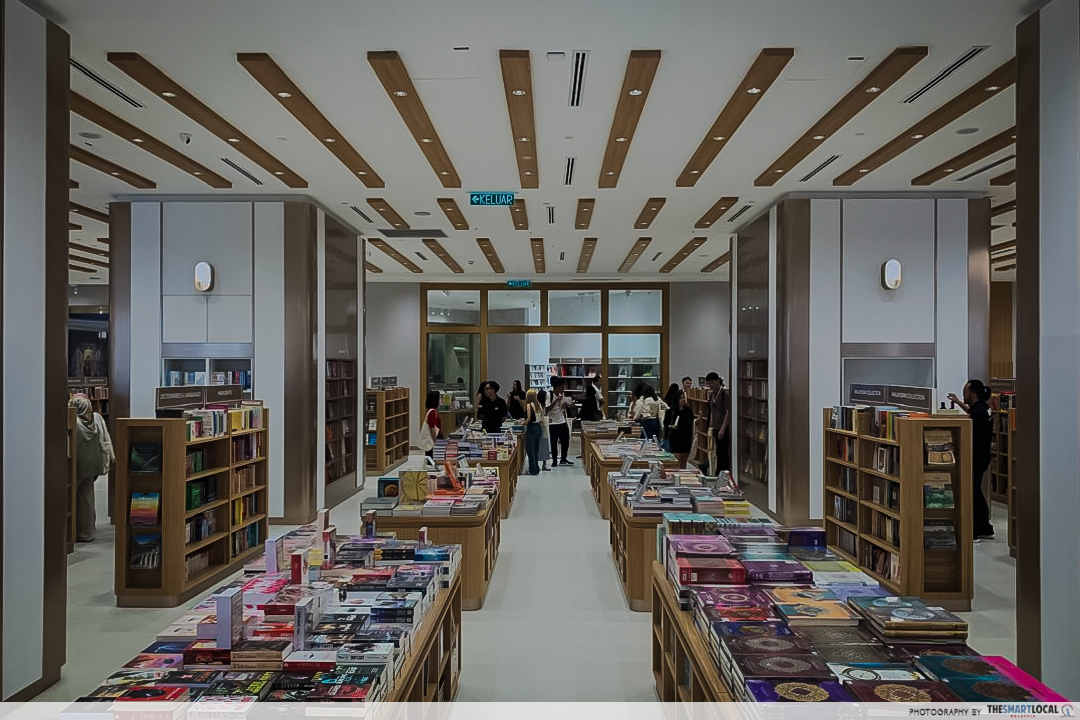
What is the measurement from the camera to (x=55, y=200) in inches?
174

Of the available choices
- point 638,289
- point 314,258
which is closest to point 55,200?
point 314,258

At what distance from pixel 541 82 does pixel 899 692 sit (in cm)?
469

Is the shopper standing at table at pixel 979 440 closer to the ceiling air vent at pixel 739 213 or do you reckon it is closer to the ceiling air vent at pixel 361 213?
the ceiling air vent at pixel 739 213

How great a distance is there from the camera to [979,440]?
298 inches

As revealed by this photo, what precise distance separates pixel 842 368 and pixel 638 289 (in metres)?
9.43

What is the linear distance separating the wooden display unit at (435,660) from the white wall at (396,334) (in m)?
14.2

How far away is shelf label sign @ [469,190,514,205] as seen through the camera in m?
9.02

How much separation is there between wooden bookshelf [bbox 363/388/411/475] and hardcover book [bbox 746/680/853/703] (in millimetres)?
10947

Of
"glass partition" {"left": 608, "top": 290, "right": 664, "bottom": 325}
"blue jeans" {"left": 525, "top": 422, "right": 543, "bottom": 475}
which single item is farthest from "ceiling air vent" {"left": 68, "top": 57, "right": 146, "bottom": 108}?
"glass partition" {"left": 608, "top": 290, "right": 664, "bottom": 325}

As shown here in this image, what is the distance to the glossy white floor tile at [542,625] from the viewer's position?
422 cm

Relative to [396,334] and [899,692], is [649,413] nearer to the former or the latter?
[396,334]

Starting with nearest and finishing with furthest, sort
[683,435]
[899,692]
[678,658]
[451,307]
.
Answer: [899,692] < [678,658] < [683,435] < [451,307]

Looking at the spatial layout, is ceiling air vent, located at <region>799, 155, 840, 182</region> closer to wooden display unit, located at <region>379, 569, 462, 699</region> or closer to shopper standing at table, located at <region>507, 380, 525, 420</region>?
wooden display unit, located at <region>379, 569, 462, 699</region>

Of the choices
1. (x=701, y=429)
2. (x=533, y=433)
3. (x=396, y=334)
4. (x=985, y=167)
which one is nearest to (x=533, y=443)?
(x=533, y=433)
